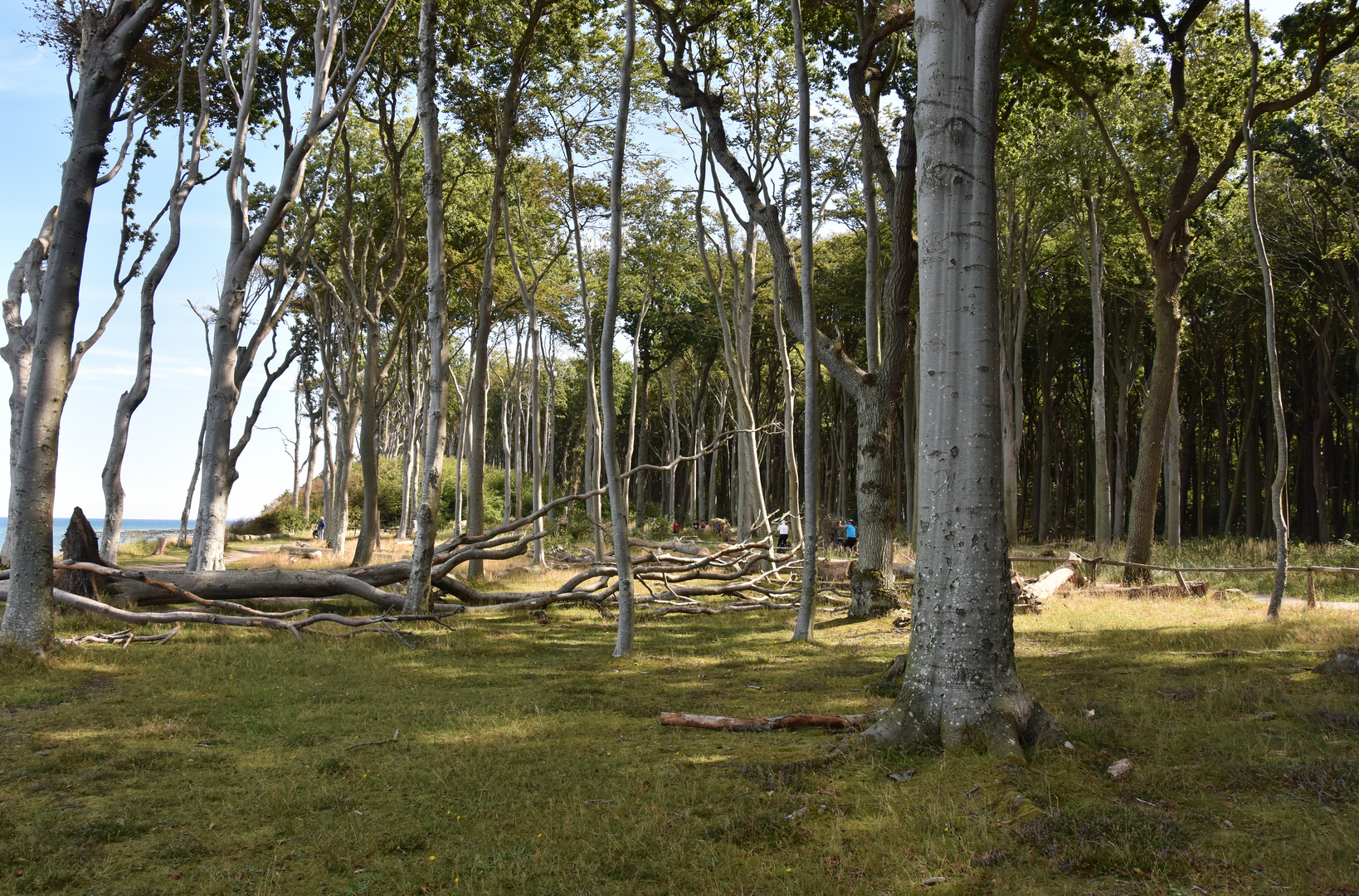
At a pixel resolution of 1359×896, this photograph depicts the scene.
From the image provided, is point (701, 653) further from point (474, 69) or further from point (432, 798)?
point (474, 69)

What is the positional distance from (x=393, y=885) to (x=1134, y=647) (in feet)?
29.2

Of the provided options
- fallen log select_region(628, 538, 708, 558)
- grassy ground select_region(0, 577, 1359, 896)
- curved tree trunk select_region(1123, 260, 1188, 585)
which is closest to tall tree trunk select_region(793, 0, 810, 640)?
grassy ground select_region(0, 577, 1359, 896)

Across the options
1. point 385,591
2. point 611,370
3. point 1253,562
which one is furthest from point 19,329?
point 1253,562

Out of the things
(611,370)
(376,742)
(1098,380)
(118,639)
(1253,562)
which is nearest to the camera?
(376,742)

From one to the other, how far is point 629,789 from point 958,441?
2948 millimetres

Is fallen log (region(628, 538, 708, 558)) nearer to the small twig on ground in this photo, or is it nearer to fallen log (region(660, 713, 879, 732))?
fallen log (region(660, 713, 879, 732))

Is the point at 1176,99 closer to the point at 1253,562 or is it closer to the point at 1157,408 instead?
the point at 1157,408

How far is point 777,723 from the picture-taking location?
235 inches

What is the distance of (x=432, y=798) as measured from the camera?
14.9 feet

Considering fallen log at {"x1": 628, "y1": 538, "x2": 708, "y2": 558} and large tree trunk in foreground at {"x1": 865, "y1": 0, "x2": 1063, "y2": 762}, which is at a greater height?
large tree trunk in foreground at {"x1": 865, "y1": 0, "x2": 1063, "y2": 762}

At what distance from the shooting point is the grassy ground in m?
3.59

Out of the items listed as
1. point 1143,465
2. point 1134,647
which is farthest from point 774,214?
point 1143,465

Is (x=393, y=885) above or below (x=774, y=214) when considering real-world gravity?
below

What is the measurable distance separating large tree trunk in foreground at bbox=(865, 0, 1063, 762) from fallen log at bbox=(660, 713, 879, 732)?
19.5 inches
